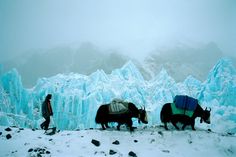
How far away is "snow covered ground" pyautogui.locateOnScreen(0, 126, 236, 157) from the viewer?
11453 millimetres

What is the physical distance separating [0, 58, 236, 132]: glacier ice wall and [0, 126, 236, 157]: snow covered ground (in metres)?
49.2

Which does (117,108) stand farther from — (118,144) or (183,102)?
(183,102)

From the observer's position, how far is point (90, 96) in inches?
3034

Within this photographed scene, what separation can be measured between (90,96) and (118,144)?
6531 centimetres

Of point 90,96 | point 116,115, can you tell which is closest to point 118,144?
point 116,115

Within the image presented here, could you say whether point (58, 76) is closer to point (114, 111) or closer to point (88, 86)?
point (88, 86)

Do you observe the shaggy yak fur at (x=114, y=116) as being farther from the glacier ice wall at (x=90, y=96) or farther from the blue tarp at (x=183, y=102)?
the glacier ice wall at (x=90, y=96)

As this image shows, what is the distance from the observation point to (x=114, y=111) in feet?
46.1

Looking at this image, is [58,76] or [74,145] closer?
[74,145]

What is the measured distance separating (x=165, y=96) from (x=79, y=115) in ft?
93.1

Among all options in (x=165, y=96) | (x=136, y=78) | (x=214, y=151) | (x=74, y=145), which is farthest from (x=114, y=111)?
(x=136, y=78)

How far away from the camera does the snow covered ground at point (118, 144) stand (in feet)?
37.6

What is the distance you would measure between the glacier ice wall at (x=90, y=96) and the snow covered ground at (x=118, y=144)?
161 ft

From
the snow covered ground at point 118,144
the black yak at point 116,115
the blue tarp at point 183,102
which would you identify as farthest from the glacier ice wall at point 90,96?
the snow covered ground at point 118,144
